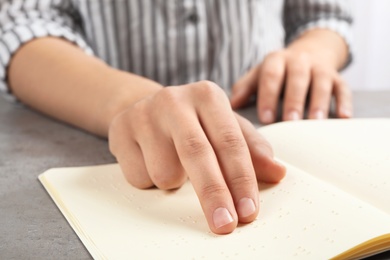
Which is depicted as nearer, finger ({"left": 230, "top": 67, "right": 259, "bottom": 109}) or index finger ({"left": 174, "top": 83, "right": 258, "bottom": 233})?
index finger ({"left": 174, "top": 83, "right": 258, "bottom": 233})

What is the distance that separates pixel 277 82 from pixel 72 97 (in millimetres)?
298

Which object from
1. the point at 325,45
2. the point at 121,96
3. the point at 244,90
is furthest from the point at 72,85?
the point at 325,45

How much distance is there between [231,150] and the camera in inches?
22.1

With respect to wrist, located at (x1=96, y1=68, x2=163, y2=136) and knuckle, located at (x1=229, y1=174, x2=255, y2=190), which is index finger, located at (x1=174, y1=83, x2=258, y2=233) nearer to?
knuckle, located at (x1=229, y1=174, x2=255, y2=190)

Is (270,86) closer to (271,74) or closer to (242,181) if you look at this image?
(271,74)

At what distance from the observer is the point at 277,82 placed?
2.91ft

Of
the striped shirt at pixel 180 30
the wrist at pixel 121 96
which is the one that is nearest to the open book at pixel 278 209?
the wrist at pixel 121 96

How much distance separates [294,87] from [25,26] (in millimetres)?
446

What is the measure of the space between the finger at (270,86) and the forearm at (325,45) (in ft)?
0.29

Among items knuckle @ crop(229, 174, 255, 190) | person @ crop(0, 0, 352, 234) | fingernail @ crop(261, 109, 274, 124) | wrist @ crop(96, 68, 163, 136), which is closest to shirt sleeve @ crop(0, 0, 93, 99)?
person @ crop(0, 0, 352, 234)

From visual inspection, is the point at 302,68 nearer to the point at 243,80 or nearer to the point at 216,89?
the point at 243,80

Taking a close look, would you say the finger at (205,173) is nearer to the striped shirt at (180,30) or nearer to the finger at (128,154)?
the finger at (128,154)

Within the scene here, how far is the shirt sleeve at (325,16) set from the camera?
1174 mm

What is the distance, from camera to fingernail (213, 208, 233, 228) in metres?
0.49
